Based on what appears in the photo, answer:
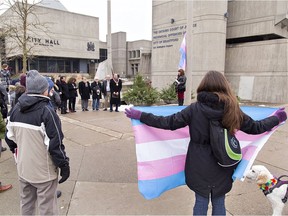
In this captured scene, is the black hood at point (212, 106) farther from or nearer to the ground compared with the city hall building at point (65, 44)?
nearer to the ground

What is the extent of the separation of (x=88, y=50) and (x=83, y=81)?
4598cm

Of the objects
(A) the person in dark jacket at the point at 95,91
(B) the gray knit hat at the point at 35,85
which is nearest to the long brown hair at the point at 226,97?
(B) the gray knit hat at the point at 35,85

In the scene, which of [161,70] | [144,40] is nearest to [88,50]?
[144,40]

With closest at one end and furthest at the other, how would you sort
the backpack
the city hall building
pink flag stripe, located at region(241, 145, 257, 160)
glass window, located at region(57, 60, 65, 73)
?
1. the backpack
2. pink flag stripe, located at region(241, 145, 257, 160)
3. the city hall building
4. glass window, located at region(57, 60, 65, 73)

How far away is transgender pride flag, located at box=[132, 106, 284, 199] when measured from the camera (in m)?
3.15

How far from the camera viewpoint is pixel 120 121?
400 inches

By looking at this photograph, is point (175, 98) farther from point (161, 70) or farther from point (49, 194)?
point (49, 194)

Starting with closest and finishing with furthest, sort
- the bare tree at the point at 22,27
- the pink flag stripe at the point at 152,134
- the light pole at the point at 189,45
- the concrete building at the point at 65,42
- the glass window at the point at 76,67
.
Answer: the pink flag stripe at the point at 152,134 < the light pole at the point at 189,45 < the bare tree at the point at 22,27 < the concrete building at the point at 65,42 < the glass window at the point at 76,67

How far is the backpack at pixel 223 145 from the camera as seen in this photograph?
244 centimetres

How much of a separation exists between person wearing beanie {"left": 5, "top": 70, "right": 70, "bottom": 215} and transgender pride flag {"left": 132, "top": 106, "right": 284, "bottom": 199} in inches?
35.2

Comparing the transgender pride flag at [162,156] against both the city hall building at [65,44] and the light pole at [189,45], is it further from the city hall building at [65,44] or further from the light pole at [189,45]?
the city hall building at [65,44]

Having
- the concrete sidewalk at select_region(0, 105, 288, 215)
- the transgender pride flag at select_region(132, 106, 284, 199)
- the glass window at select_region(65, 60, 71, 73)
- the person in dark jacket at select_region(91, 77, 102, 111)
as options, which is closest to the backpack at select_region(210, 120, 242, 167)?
the transgender pride flag at select_region(132, 106, 284, 199)

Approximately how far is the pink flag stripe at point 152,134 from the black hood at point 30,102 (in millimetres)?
1088

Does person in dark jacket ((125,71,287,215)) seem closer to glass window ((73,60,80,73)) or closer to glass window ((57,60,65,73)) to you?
glass window ((57,60,65,73))
